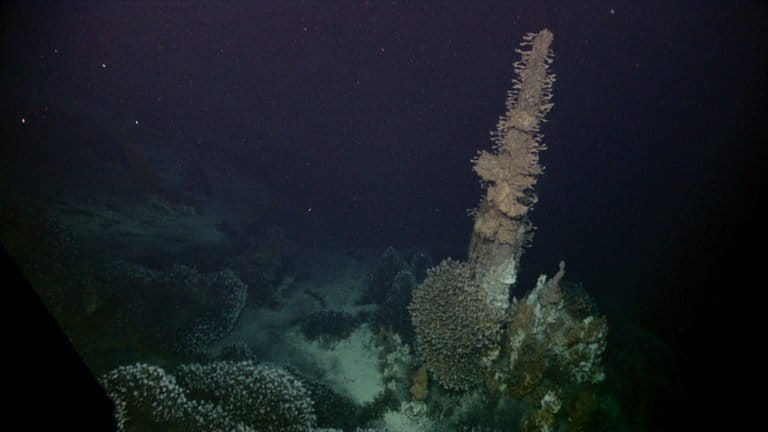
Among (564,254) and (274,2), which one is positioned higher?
(274,2)

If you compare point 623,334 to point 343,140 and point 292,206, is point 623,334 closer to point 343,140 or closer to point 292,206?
point 292,206

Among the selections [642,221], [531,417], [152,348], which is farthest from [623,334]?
[642,221]

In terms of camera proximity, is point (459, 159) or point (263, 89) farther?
point (263, 89)

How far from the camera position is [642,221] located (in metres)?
39.7

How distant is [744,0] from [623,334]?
43987 millimetres

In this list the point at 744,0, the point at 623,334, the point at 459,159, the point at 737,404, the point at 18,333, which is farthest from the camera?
the point at 459,159

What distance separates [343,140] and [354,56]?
2891 centimetres

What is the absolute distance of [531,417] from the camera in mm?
6398

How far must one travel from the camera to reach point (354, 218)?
3145 cm

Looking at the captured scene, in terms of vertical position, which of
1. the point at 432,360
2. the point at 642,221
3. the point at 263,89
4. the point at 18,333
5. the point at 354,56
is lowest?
the point at 18,333

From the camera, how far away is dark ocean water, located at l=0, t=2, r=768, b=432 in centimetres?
706

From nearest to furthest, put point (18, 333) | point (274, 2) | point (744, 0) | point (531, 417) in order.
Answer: point (18, 333), point (531, 417), point (744, 0), point (274, 2)

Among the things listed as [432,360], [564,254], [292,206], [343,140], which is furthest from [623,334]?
[343,140]

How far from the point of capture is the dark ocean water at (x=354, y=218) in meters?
7.06
